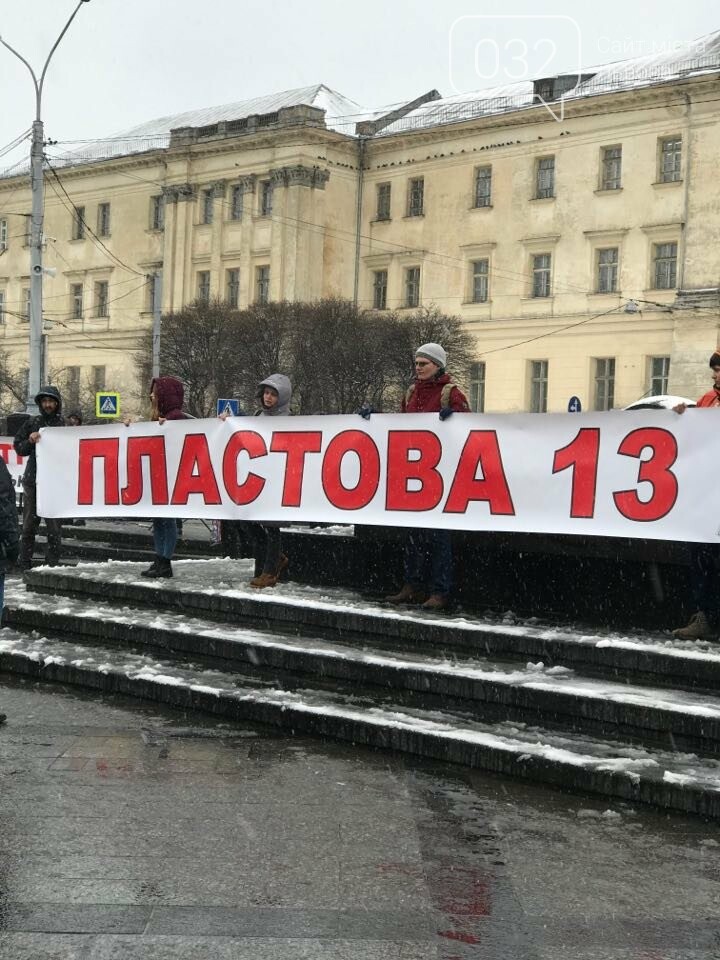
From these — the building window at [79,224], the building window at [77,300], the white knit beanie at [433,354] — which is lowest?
the white knit beanie at [433,354]

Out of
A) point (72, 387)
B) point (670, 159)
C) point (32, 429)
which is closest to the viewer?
point (32, 429)

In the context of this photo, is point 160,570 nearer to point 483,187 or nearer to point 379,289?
point 483,187

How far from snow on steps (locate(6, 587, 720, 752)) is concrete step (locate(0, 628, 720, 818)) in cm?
14

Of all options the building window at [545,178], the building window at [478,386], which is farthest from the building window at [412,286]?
the building window at [545,178]

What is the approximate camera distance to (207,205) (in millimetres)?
68125

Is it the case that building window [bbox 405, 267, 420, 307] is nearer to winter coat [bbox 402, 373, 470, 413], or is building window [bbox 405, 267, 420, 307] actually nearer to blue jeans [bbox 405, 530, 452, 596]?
winter coat [bbox 402, 373, 470, 413]

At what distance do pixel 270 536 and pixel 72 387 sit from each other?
60899 millimetres

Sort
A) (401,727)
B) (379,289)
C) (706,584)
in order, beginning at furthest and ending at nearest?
(379,289) → (706,584) → (401,727)

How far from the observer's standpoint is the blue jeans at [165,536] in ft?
36.7

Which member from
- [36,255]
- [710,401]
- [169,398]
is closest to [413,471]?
[710,401]

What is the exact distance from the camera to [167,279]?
69250mm

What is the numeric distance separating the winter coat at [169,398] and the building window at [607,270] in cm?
4683

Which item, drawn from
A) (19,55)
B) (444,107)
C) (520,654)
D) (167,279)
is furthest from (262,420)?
(167,279)

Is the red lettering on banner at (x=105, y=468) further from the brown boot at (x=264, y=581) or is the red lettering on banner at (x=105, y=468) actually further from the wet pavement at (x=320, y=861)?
the wet pavement at (x=320, y=861)
